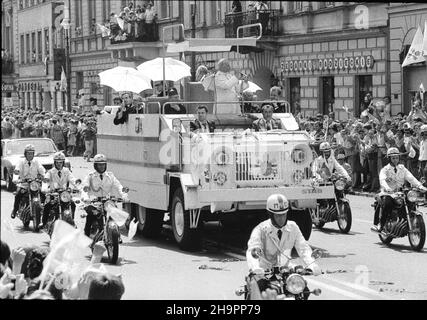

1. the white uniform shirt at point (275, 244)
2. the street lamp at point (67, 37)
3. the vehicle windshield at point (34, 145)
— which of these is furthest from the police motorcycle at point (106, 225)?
the vehicle windshield at point (34, 145)

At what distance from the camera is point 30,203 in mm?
21578

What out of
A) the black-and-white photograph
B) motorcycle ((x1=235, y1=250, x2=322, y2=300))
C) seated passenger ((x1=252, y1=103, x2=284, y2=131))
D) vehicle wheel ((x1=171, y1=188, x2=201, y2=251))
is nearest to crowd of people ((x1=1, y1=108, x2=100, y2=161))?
the black-and-white photograph

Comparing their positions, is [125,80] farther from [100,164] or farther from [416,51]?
[416,51]

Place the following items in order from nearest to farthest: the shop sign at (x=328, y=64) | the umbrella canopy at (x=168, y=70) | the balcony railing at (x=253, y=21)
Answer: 1. the umbrella canopy at (x=168, y=70)
2. the balcony railing at (x=253, y=21)
3. the shop sign at (x=328, y=64)

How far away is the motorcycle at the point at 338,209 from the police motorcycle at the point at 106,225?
4.58 metres

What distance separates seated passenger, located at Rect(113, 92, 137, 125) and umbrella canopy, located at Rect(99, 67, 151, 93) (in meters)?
0.80

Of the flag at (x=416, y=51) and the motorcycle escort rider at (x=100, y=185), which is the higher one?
the flag at (x=416, y=51)

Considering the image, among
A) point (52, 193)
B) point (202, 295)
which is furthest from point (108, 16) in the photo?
point (202, 295)

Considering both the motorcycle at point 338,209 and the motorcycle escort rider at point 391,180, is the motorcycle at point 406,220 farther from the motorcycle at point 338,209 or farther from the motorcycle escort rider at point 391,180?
the motorcycle at point 338,209

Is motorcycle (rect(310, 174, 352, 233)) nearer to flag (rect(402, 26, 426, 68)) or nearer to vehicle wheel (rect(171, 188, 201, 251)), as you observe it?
vehicle wheel (rect(171, 188, 201, 251))

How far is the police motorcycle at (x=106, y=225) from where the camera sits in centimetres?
1633

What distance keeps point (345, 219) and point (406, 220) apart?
8.92 ft

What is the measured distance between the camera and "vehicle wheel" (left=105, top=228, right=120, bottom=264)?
16.2m

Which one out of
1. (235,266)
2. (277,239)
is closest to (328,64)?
(235,266)
